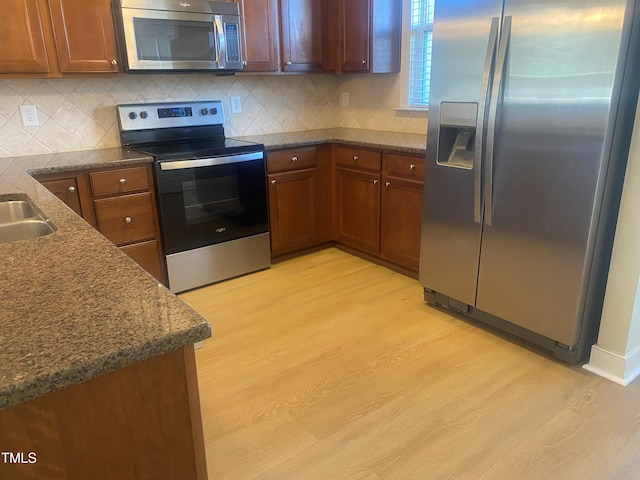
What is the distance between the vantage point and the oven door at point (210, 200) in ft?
9.39

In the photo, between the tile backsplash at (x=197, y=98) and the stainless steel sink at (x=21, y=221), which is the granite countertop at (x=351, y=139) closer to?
the tile backsplash at (x=197, y=98)

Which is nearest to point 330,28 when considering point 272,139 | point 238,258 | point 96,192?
point 272,139

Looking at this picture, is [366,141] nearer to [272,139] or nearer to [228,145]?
[272,139]

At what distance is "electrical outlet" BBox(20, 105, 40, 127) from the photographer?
2840 mm

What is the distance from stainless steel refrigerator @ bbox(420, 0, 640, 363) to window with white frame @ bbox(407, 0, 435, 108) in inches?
41.8

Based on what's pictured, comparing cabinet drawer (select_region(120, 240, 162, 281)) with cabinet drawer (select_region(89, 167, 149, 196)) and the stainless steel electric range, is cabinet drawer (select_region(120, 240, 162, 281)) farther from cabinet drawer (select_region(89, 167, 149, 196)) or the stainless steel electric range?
cabinet drawer (select_region(89, 167, 149, 196))

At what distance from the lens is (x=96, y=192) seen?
2662 mm

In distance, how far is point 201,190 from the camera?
2977mm

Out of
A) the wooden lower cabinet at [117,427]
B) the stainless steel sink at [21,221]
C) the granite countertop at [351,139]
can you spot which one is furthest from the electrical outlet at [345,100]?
the wooden lower cabinet at [117,427]

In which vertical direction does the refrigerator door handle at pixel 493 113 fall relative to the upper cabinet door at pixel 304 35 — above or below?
below

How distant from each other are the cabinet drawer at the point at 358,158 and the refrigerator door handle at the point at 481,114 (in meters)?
0.96

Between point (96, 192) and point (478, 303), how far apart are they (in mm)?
2104

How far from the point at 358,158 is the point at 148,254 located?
4.86ft

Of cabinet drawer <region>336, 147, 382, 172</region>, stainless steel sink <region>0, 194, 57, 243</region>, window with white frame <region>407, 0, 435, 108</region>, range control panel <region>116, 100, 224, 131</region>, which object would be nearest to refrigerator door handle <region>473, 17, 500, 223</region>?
cabinet drawer <region>336, 147, 382, 172</region>
